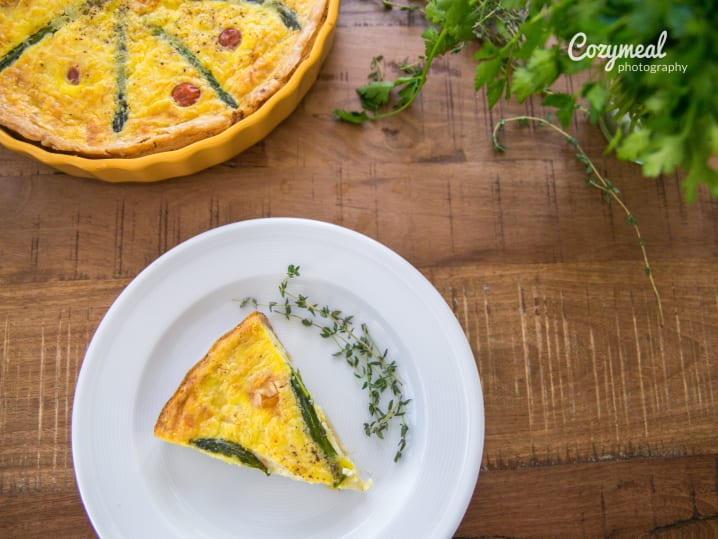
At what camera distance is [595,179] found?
2.65 metres

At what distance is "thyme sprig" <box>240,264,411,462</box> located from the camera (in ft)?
7.83

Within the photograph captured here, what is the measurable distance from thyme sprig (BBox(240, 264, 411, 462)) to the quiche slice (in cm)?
15

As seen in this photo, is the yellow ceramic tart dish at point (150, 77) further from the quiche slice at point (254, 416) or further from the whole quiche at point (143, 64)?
the quiche slice at point (254, 416)

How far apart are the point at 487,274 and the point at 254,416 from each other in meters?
1.12

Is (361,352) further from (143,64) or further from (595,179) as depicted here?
(143,64)

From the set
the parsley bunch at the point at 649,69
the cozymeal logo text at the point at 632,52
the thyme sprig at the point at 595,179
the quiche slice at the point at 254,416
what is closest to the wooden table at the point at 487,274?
the thyme sprig at the point at 595,179

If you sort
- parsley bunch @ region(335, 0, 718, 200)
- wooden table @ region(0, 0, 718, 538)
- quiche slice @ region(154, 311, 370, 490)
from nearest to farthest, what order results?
parsley bunch @ region(335, 0, 718, 200) < quiche slice @ region(154, 311, 370, 490) < wooden table @ region(0, 0, 718, 538)

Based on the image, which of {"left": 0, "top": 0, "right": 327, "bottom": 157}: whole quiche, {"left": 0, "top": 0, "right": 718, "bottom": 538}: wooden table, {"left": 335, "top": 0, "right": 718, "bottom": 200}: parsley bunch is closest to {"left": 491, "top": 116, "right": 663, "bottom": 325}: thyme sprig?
{"left": 0, "top": 0, "right": 718, "bottom": 538}: wooden table

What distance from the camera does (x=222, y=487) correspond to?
240cm

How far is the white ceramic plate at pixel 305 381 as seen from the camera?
230 centimetres

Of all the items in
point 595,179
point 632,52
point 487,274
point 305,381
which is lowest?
point 305,381

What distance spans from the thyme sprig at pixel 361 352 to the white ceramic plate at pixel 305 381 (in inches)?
1.6

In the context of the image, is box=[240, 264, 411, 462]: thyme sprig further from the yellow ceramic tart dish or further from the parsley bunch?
the parsley bunch

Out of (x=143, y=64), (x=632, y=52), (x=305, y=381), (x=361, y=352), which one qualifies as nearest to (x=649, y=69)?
(x=632, y=52)
